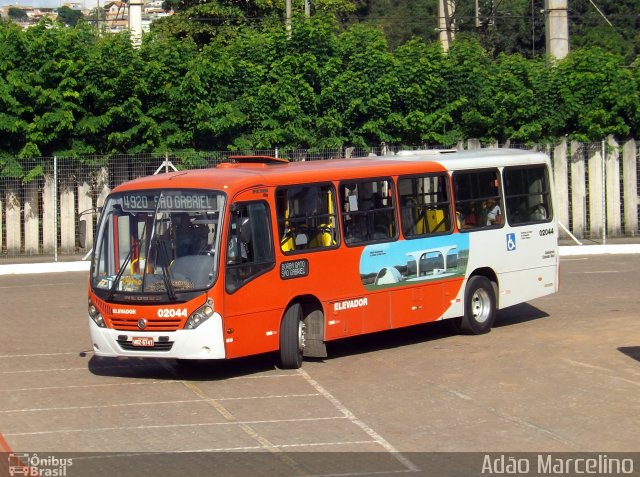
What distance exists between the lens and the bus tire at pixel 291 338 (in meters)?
14.4

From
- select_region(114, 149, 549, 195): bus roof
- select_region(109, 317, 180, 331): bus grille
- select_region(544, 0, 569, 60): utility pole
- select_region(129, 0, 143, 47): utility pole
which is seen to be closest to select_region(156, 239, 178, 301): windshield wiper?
select_region(109, 317, 180, 331): bus grille

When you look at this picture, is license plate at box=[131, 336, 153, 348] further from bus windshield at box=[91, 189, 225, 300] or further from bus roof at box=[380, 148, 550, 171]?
bus roof at box=[380, 148, 550, 171]

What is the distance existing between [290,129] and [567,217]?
854cm

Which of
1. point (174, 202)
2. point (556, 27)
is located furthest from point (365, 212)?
point (556, 27)

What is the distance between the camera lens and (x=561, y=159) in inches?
1276

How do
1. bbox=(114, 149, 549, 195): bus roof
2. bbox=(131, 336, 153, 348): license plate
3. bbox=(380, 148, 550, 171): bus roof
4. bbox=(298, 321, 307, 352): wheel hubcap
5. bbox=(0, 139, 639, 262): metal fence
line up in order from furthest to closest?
bbox=(0, 139, 639, 262): metal fence
bbox=(380, 148, 550, 171): bus roof
bbox=(298, 321, 307, 352): wheel hubcap
bbox=(114, 149, 549, 195): bus roof
bbox=(131, 336, 153, 348): license plate

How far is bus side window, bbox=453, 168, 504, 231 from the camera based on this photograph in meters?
17.2

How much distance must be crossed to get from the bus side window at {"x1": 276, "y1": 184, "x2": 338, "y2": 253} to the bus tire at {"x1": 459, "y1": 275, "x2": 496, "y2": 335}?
2.93m

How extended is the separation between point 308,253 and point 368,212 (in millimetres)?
1478

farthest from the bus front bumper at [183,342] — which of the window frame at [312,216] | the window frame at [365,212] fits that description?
the window frame at [365,212]

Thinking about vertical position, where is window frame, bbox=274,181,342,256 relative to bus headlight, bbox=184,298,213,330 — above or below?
above

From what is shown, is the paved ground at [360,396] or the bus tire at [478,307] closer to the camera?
the paved ground at [360,396]

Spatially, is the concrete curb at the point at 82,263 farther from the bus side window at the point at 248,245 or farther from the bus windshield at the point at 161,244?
the bus side window at the point at 248,245

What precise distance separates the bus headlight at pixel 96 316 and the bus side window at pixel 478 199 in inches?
235
